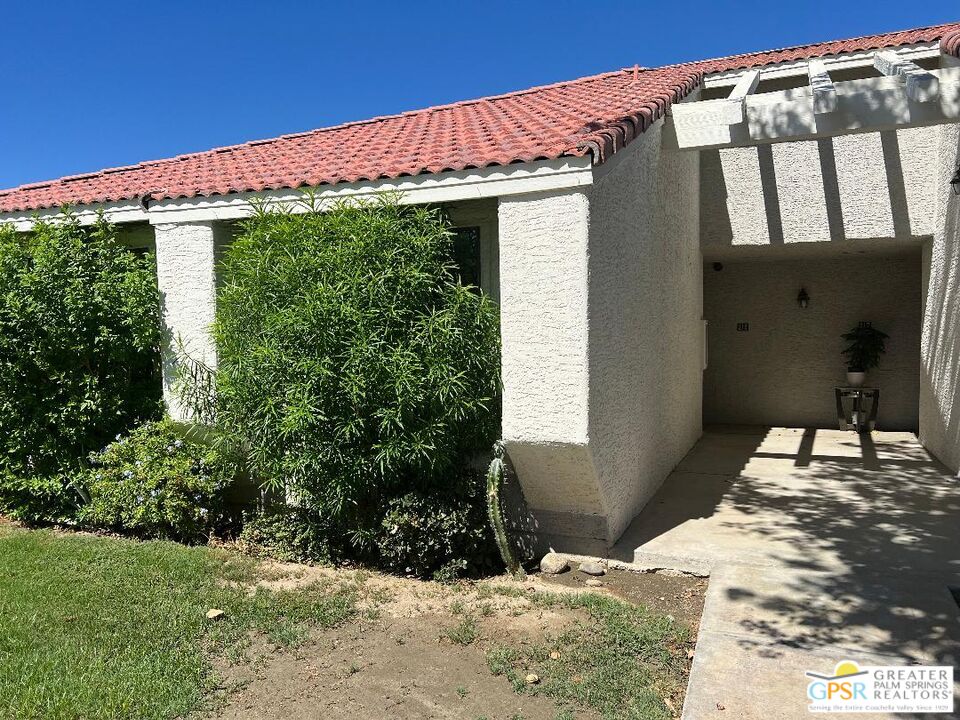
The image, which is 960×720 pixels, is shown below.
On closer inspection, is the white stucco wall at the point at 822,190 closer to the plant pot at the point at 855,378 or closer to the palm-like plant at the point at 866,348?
the palm-like plant at the point at 866,348

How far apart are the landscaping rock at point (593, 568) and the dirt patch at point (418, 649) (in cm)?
9

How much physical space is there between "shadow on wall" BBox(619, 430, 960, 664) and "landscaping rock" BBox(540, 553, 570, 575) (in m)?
0.56

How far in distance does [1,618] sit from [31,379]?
11.6ft

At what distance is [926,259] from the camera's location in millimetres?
10922

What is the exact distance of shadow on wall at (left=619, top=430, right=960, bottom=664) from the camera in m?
4.80

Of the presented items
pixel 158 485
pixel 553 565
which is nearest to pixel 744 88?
pixel 553 565

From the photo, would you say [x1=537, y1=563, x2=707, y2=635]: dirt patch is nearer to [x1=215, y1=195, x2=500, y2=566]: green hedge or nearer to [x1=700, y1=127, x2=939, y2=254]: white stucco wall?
[x1=215, y1=195, x2=500, y2=566]: green hedge

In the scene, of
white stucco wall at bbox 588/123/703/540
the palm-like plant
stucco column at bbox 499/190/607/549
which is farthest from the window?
the palm-like plant

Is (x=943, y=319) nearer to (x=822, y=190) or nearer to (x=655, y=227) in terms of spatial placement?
(x=822, y=190)

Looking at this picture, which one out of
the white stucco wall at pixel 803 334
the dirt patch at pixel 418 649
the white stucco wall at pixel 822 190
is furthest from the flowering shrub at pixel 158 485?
the white stucco wall at pixel 803 334

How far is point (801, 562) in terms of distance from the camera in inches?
239

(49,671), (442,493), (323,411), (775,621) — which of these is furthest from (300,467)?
(775,621)

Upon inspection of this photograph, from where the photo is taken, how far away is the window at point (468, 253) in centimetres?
703

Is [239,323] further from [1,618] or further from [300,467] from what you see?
[1,618]
